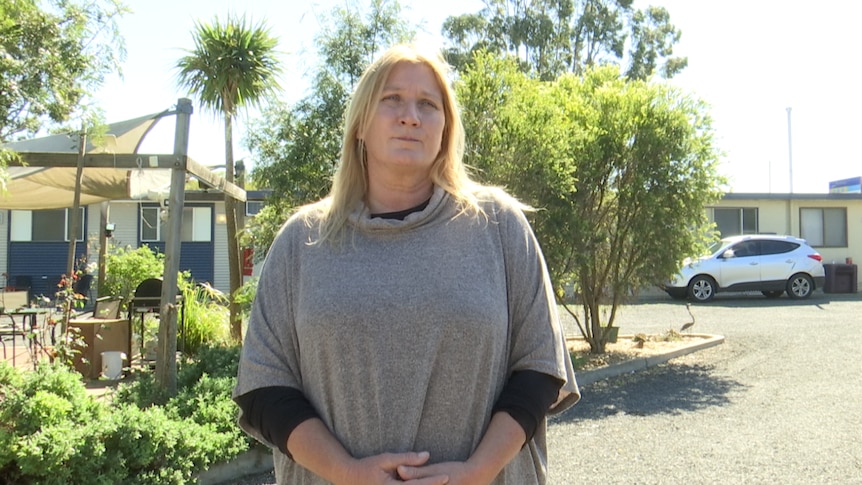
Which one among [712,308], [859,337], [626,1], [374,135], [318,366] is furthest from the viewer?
[626,1]

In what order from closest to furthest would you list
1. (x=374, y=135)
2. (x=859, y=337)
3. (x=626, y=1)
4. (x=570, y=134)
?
(x=374, y=135), (x=570, y=134), (x=859, y=337), (x=626, y=1)

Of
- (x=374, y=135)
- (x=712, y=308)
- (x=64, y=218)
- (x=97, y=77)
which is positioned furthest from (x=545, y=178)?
(x=64, y=218)

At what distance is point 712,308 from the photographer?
17281mm

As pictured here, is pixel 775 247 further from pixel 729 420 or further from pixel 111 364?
pixel 111 364

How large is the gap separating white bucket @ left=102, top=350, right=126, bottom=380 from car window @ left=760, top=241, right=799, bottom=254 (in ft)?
54.7

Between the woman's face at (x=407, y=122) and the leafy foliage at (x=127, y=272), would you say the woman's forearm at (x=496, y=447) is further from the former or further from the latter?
the leafy foliage at (x=127, y=272)

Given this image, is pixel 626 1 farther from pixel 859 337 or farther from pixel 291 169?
pixel 291 169

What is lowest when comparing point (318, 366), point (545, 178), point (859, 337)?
point (859, 337)

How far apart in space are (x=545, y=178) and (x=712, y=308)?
10.8m

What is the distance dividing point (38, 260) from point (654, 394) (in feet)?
67.2

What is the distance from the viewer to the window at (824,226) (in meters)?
23.9

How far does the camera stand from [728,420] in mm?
6574

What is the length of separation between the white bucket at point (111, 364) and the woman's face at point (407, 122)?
661 cm

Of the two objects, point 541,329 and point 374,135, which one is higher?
point 374,135
